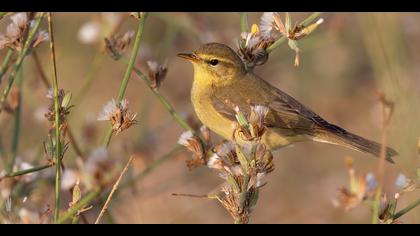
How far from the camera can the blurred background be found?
449 centimetres

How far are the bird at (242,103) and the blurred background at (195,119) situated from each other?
32 cm

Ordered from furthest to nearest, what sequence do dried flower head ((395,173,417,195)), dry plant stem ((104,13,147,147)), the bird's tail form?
Answer: the bird's tail, dry plant stem ((104,13,147,147)), dried flower head ((395,173,417,195))

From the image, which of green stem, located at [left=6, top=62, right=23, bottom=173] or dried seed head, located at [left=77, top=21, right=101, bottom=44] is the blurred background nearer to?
dried seed head, located at [left=77, top=21, right=101, bottom=44]

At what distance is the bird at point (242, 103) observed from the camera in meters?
4.31

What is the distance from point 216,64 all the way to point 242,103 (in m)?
0.36

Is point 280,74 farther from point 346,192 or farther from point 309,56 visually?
point 346,192

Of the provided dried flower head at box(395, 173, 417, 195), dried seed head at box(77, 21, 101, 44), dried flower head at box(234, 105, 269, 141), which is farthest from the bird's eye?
dried flower head at box(395, 173, 417, 195)

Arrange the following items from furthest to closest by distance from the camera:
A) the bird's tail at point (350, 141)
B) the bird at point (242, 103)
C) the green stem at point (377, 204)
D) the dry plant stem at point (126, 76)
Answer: the bird at point (242, 103)
the bird's tail at point (350, 141)
the dry plant stem at point (126, 76)
the green stem at point (377, 204)

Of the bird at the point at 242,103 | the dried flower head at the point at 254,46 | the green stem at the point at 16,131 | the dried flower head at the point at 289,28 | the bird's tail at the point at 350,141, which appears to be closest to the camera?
the dried flower head at the point at 289,28

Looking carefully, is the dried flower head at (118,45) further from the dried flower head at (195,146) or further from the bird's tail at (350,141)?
the bird's tail at (350,141)

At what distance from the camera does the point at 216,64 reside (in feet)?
14.9

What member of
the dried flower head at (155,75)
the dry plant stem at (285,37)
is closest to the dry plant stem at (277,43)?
the dry plant stem at (285,37)

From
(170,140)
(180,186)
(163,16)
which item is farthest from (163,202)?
(163,16)

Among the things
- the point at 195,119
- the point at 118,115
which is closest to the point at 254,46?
the point at 118,115
